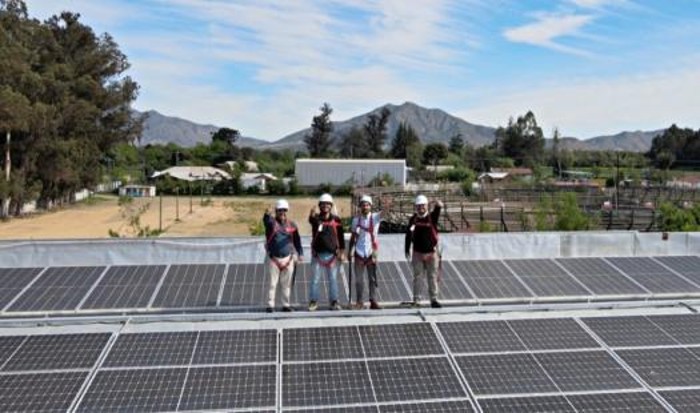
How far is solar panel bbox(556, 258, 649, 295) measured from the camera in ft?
36.1

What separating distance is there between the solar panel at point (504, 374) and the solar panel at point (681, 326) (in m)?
1.96

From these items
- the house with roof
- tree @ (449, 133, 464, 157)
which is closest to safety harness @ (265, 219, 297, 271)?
the house with roof

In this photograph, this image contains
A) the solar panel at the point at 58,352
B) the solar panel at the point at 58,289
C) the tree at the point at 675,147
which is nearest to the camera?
the solar panel at the point at 58,352

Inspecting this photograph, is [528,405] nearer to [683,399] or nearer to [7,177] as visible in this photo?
[683,399]

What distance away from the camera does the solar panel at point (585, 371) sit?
5.95 m

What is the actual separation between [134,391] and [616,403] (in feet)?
15.1

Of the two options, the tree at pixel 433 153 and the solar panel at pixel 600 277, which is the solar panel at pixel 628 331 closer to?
the solar panel at pixel 600 277

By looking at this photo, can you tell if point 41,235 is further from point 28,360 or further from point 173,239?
point 28,360

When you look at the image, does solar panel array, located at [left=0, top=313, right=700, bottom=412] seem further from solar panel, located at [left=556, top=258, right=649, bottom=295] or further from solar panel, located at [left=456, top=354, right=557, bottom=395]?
solar panel, located at [left=556, top=258, right=649, bottom=295]

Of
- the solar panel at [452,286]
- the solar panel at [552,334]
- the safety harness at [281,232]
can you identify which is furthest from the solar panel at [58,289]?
the solar panel at [552,334]

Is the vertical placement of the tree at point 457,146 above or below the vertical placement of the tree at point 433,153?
above

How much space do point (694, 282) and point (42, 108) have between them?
152 feet

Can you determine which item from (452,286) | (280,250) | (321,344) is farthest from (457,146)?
(321,344)

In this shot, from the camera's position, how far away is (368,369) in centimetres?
608
